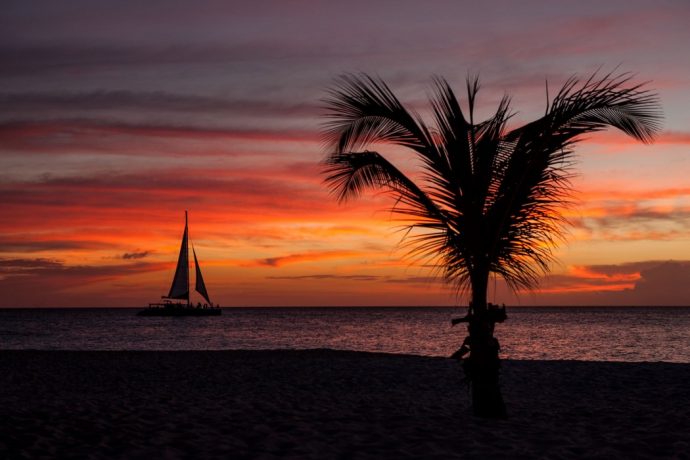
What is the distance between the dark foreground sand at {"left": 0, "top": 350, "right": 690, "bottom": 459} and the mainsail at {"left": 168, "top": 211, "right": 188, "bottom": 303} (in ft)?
216

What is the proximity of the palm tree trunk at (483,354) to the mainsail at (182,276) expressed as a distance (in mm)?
78502

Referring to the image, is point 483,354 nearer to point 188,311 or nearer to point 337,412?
point 337,412

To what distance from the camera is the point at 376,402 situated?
13.1 metres

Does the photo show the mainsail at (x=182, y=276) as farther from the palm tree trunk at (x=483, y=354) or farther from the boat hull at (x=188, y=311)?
the palm tree trunk at (x=483, y=354)

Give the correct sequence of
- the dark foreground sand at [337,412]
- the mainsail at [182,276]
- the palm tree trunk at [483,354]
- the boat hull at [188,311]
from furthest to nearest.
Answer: the boat hull at [188,311], the mainsail at [182,276], the palm tree trunk at [483,354], the dark foreground sand at [337,412]

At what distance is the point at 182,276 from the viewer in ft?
288

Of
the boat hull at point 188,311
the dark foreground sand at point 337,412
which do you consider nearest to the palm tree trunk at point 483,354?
the dark foreground sand at point 337,412

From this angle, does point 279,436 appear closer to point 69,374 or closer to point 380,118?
point 380,118

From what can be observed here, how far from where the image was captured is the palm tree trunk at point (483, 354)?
10172 millimetres

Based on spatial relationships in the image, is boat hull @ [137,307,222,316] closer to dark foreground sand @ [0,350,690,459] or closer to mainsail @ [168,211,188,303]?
mainsail @ [168,211,188,303]

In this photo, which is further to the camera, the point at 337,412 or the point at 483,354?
the point at 337,412

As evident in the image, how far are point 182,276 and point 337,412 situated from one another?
7925 centimetres

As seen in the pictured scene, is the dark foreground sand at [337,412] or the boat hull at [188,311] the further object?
the boat hull at [188,311]

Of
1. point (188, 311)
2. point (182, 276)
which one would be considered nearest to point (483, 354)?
point (182, 276)
